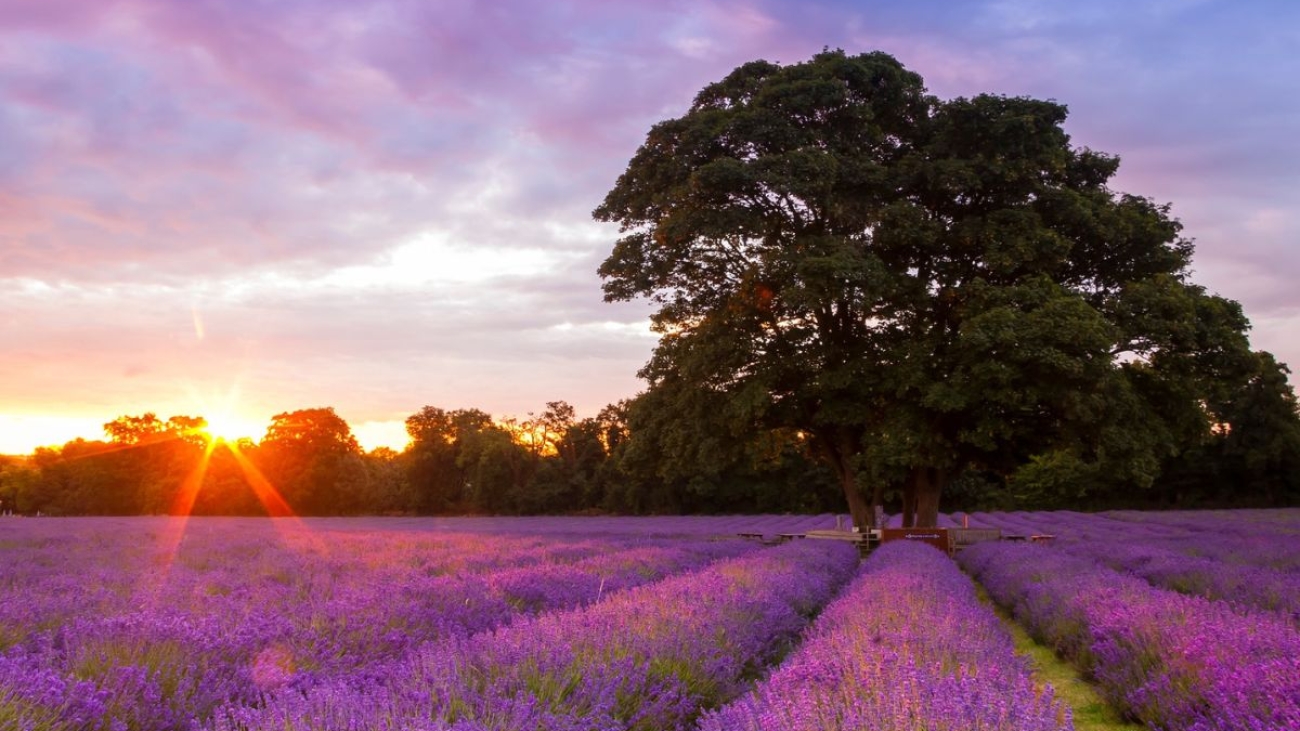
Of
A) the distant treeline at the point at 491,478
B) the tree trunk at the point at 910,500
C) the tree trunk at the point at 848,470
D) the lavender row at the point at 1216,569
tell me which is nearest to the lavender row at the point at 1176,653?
the lavender row at the point at 1216,569

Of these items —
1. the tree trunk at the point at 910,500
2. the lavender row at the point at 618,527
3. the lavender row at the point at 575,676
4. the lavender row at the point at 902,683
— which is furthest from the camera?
the lavender row at the point at 618,527

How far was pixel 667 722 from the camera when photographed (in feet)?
12.9

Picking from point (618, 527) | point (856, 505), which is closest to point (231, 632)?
point (856, 505)

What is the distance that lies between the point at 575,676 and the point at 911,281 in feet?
53.4

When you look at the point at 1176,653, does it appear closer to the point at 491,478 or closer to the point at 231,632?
the point at 231,632

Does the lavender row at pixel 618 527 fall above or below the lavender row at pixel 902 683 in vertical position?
below

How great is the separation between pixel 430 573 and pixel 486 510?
52779 millimetres

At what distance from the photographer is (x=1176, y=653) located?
4883 mm

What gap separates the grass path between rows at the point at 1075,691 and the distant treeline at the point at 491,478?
1439 inches

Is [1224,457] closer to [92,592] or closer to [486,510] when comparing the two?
[486,510]

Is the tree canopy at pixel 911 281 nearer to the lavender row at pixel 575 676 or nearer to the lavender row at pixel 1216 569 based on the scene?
the lavender row at pixel 1216 569

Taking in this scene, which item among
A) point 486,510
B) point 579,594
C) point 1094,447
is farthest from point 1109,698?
point 486,510

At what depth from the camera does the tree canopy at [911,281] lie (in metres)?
17.1

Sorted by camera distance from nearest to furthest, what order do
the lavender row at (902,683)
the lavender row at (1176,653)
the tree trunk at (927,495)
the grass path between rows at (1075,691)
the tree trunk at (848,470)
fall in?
the lavender row at (902,683) → the lavender row at (1176,653) → the grass path between rows at (1075,691) → the tree trunk at (927,495) → the tree trunk at (848,470)
